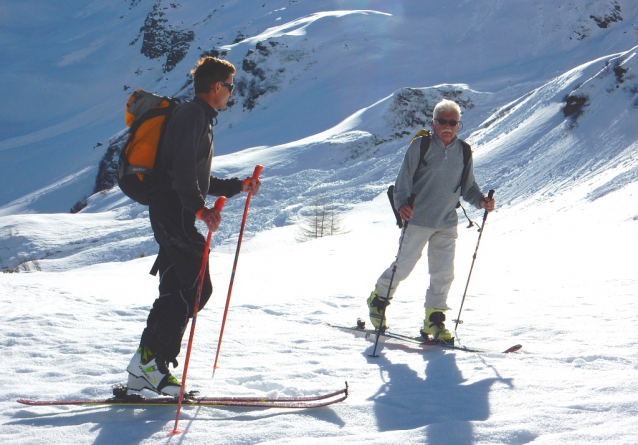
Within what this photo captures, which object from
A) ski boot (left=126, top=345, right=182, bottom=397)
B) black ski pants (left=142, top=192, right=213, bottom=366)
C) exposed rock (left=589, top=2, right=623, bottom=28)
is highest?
exposed rock (left=589, top=2, right=623, bottom=28)

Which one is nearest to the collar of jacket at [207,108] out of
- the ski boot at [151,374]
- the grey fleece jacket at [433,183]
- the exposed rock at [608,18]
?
the ski boot at [151,374]

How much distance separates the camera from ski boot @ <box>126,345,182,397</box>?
3.14 metres

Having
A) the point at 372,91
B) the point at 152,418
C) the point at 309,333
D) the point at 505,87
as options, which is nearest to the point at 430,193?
the point at 309,333

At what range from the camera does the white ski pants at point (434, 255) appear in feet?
14.7

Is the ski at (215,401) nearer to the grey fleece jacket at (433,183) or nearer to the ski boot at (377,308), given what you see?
the ski boot at (377,308)

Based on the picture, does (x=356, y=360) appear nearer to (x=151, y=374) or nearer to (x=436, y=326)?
(x=436, y=326)

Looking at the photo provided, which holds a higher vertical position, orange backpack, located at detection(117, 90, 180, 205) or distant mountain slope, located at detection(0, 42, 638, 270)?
orange backpack, located at detection(117, 90, 180, 205)

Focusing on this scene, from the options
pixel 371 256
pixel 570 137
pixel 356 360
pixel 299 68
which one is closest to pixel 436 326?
pixel 356 360

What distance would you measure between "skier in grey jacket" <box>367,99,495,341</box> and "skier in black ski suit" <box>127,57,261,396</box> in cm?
179

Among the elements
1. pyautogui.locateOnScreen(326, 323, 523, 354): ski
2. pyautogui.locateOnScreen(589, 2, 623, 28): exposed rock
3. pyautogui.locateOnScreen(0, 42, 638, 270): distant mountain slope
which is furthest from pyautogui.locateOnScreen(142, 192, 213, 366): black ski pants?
pyautogui.locateOnScreen(589, 2, 623, 28): exposed rock

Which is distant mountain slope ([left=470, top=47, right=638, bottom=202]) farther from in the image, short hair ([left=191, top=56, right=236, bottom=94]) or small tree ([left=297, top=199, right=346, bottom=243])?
short hair ([left=191, top=56, right=236, bottom=94])

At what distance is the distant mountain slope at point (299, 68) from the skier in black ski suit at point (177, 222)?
117 feet

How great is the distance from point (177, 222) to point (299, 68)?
4743 cm

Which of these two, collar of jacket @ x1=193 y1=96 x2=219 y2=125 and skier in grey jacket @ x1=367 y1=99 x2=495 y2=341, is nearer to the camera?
collar of jacket @ x1=193 y1=96 x2=219 y2=125
